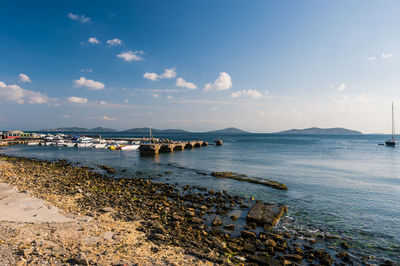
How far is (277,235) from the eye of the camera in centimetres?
1009

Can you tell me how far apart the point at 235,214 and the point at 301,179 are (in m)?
14.2

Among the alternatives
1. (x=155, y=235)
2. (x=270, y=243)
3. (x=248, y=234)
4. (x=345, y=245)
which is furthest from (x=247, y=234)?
(x=345, y=245)

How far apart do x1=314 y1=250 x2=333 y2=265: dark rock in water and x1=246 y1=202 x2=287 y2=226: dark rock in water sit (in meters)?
2.73

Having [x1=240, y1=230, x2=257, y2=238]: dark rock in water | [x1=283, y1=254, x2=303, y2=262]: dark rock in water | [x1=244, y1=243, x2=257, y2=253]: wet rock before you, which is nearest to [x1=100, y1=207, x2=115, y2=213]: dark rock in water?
[x1=240, y1=230, x2=257, y2=238]: dark rock in water

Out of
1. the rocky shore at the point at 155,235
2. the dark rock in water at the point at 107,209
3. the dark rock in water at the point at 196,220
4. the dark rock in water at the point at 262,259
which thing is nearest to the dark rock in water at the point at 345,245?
the rocky shore at the point at 155,235

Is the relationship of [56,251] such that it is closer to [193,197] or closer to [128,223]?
[128,223]

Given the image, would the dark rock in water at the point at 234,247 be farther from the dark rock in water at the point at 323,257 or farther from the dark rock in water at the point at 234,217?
the dark rock in water at the point at 323,257

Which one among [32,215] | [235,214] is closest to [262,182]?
[235,214]

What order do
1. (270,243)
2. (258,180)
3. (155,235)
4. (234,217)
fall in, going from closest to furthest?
(155,235)
(270,243)
(234,217)
(258,180)

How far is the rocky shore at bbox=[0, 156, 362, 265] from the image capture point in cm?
704

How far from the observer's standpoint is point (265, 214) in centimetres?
1231

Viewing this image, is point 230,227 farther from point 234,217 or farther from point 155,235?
point 155,235

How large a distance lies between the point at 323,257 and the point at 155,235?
6.70 meters

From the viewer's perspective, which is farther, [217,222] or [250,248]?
[217,222]
